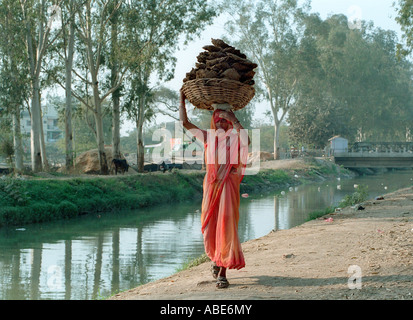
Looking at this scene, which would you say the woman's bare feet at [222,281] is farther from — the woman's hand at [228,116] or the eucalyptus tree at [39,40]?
the eucalyptus tree at [39,40]

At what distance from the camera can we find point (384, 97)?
64.8 meters

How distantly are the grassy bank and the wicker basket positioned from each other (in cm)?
1248

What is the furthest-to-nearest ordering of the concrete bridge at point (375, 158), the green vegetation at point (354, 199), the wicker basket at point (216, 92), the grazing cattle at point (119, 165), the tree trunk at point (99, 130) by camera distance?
the concrete bridge at point (375, 158) → the grazing cattle at point (119, 165) → the tree trunk at point (99, 130) → the green vegetation at point (354, 199) → the wicker basket at point (216, 92)

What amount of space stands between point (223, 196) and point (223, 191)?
6cm

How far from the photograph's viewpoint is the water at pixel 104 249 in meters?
9.99

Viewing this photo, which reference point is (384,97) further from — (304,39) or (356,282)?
(356,282)

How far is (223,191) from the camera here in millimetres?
6547

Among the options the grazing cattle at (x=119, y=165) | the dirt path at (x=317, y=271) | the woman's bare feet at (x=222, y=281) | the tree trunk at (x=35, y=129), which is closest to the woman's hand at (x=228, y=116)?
the woman's bare feet at (x=222, y=281)

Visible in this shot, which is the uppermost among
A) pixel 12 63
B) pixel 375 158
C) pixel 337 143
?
pixel 12 63

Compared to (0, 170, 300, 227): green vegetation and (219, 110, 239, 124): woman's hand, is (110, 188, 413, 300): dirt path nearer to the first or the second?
(219, 110, 239, 124): woman's hand

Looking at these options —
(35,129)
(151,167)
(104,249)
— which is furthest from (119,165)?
(104,249)

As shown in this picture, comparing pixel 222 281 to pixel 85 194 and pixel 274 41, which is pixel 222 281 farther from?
pixel 274 41

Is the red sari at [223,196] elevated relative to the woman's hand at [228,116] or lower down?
lower down

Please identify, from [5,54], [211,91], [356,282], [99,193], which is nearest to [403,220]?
[356,282]
